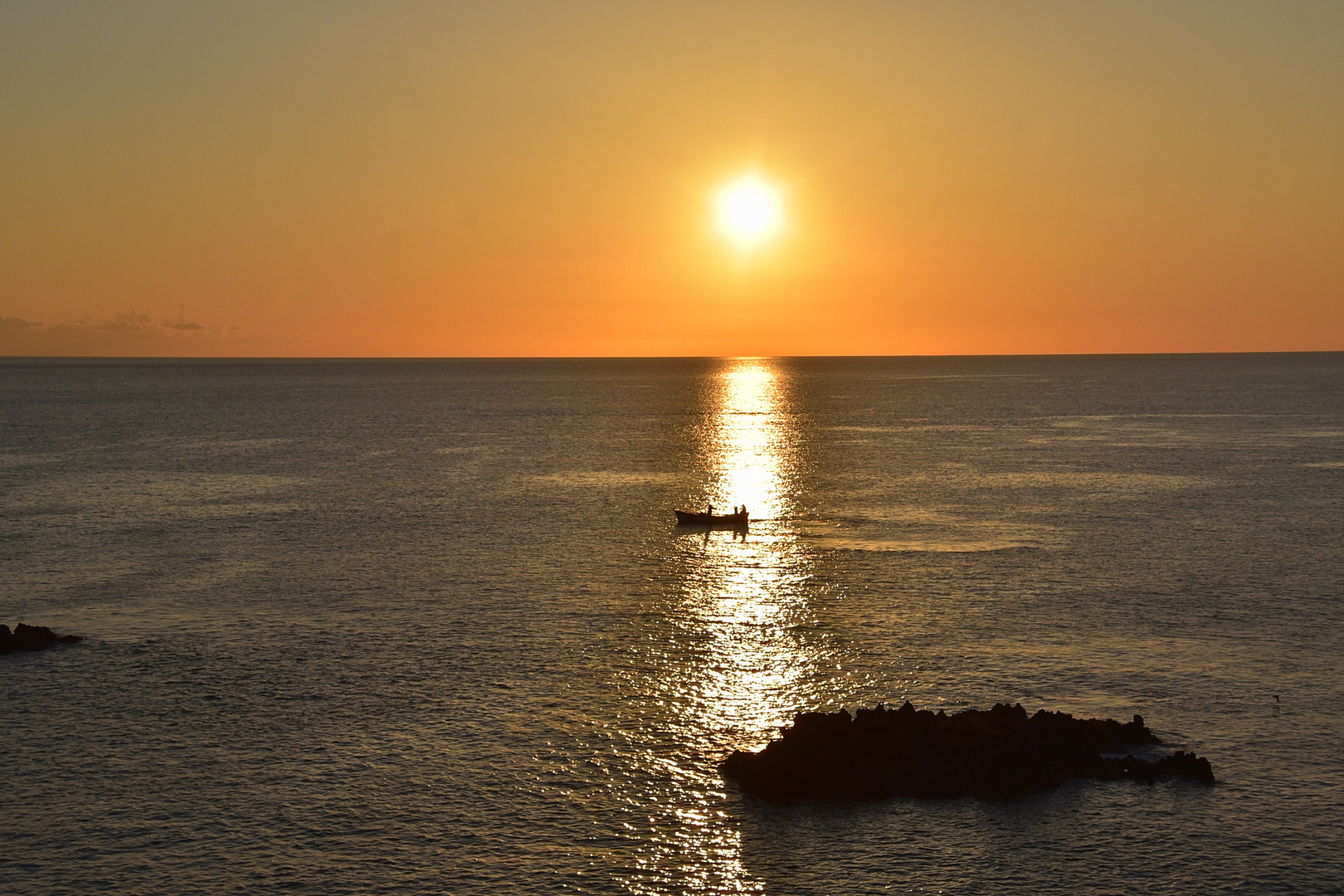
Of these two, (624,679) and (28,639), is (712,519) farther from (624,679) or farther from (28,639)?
(28,639)

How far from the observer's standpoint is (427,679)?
42.5 metres

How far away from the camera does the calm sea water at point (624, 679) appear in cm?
2883

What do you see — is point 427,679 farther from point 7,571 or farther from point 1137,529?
point 1137,529

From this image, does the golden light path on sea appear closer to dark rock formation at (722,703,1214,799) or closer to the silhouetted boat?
the silhouetted boat

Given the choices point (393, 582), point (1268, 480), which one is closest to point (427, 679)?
point (393, 582)

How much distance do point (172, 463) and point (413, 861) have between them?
104 meters

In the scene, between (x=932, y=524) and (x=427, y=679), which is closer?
(x=427, y=679)

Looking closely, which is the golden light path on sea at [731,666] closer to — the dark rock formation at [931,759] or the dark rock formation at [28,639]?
the dark rock formation at [931,759]

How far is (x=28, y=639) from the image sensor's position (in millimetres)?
46438

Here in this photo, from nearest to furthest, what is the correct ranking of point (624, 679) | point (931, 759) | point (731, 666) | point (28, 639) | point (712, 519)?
point (931, 759) < point (624, 679) < point (731, 666) < point (28, 639) < point (712, 519)

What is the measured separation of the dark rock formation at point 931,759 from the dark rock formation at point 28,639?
31053mm

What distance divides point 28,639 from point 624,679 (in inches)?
1022

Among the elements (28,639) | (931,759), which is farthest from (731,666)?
(28,639)

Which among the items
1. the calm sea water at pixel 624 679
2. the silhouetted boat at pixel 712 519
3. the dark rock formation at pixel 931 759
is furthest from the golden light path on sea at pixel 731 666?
the dark rock formation at pixel 931 759
